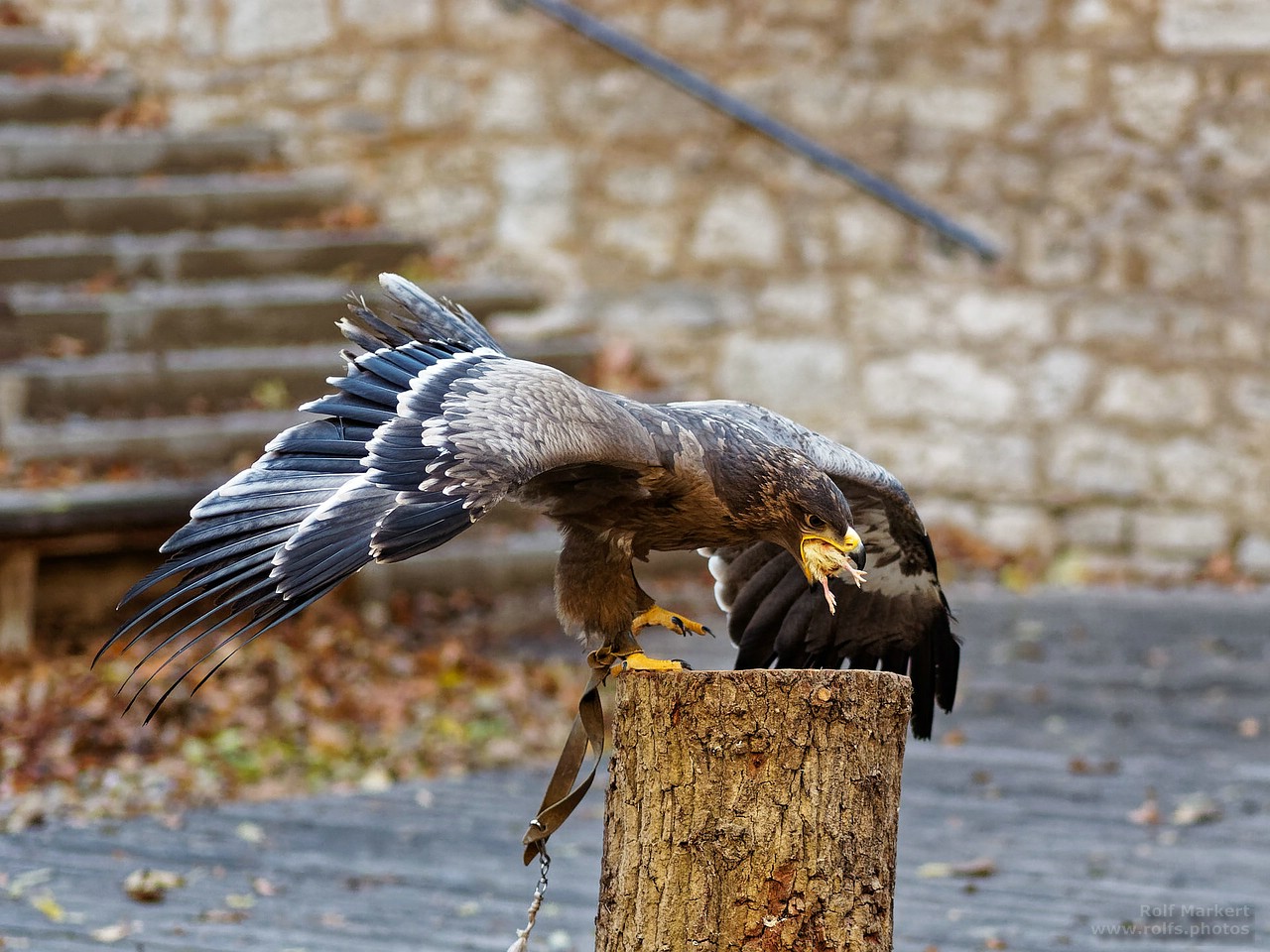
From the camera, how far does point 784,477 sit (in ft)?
9.68

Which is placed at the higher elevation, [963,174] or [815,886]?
[963,174]

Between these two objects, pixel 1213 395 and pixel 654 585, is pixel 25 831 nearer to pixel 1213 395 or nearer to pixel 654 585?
pixel 654 585

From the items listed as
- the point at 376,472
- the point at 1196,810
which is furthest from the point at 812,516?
the point at 1196,810

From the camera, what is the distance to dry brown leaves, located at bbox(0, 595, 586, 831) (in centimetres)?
489

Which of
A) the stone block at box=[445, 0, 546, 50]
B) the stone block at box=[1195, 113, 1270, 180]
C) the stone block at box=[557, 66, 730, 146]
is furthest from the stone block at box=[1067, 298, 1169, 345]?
the stone block at box=[445, 0, 546, 50]

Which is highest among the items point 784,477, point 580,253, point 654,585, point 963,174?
point 963,174

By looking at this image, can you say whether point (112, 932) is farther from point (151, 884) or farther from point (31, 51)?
point (31, 51)

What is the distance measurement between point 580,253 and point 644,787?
5786 mm

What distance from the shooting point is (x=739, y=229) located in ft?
26.6

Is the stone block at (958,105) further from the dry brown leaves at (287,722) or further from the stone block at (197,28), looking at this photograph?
the stone block at (197,28)

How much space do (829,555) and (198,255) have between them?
5.93 meters

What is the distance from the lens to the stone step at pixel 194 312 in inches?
→ 298

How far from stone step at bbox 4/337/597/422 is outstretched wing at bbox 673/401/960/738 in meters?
4.03

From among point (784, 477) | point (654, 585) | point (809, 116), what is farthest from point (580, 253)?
point (784, 477)
